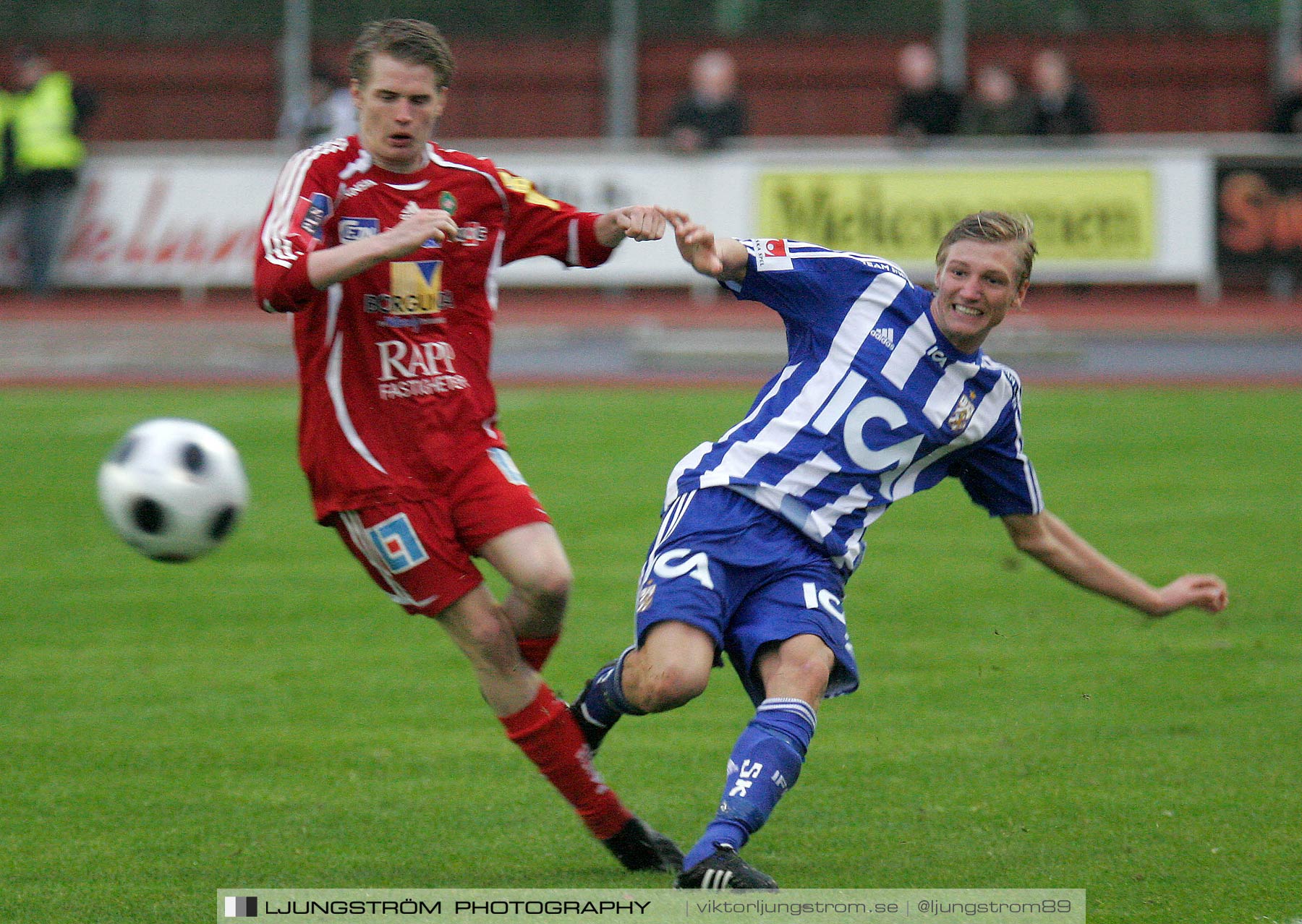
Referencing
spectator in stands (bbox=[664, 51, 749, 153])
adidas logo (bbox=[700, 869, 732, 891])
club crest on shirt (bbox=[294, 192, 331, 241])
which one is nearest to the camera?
adidas logo (bbox=[700, 869, 732, 891])

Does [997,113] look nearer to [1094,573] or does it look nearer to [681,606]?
[1094,573]

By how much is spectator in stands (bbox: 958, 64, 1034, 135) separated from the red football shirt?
14291 mm

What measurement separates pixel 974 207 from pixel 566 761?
543 inches

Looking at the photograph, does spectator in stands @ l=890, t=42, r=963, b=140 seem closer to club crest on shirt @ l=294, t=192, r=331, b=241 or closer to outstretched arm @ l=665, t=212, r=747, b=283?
outstretched arm @ l=665, t=212, r=747, b=283

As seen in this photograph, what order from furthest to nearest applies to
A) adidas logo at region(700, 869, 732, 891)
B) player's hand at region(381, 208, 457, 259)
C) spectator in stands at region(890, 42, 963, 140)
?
spectator in stands at region(890, 42, 963, 140) < player's hand at region(381, 208, 457, 259) < adidas logo at region(700, 869, 732, 891)

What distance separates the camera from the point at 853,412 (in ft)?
13.6

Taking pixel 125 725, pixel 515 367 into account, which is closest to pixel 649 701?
pixel 125 725

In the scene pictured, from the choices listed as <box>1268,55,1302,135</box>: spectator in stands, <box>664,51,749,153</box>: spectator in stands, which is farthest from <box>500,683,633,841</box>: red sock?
<box>1268,55,1302,135</box>: spectator in stands

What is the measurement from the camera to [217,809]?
456 cm

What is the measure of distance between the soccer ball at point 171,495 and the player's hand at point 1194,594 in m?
2.38

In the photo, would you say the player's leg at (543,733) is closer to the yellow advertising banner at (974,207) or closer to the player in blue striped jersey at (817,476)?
the player in blue striped jersey at (817,476)

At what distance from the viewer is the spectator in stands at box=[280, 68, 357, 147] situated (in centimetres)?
1631

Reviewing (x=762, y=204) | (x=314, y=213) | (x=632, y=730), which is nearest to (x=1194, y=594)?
(x=632, y=730)

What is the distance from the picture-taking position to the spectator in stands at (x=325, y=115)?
642 inches
